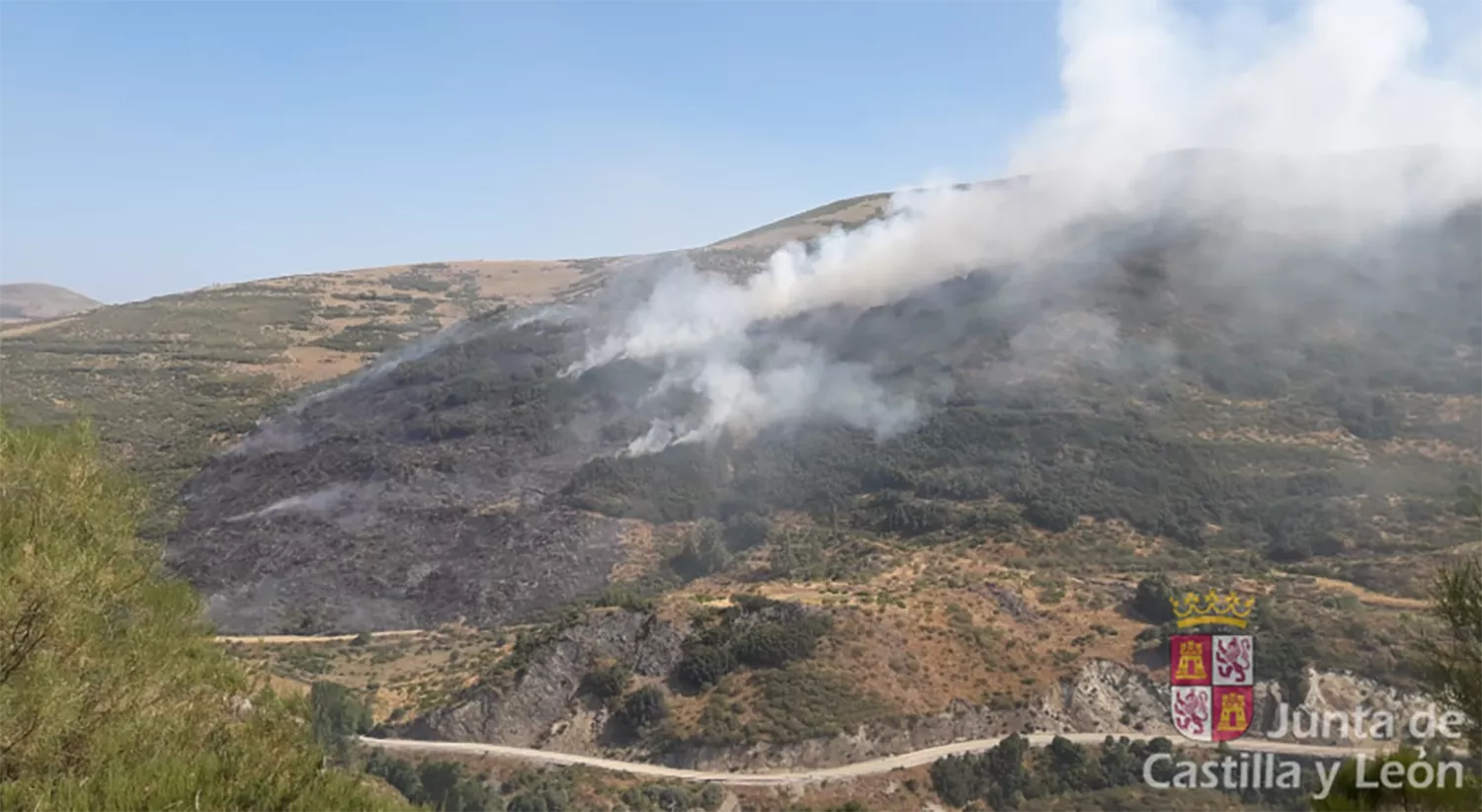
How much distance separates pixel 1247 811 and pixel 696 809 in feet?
59.4

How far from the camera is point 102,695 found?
10.6 m

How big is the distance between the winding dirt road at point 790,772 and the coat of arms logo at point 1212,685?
833mm

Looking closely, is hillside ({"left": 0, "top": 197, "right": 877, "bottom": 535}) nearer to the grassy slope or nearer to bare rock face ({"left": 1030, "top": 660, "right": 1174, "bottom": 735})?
the grassy slope

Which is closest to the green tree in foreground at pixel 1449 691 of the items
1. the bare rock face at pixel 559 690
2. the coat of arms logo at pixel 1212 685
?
the coat of arms logo at pixel 1212 685

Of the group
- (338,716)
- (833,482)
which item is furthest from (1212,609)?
(338,716)

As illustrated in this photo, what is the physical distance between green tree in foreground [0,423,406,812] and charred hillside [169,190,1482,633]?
137 ft

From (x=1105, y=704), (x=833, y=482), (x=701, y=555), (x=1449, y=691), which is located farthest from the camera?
(x=833, y=482)

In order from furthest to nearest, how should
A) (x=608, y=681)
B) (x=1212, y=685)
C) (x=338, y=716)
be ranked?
(x=608, y=681)
(x=338, y=716)
(x=1212, y=685)

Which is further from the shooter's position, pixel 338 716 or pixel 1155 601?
pixel 1155 601

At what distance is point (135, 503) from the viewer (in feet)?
59.0

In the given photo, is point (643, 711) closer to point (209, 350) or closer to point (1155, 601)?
point (1155, 601)

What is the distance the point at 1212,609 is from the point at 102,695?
45.8 metres

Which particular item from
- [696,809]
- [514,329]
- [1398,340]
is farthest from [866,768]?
[514,329]

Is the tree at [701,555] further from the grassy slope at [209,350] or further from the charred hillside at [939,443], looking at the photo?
the grassy slope at [209,350]
